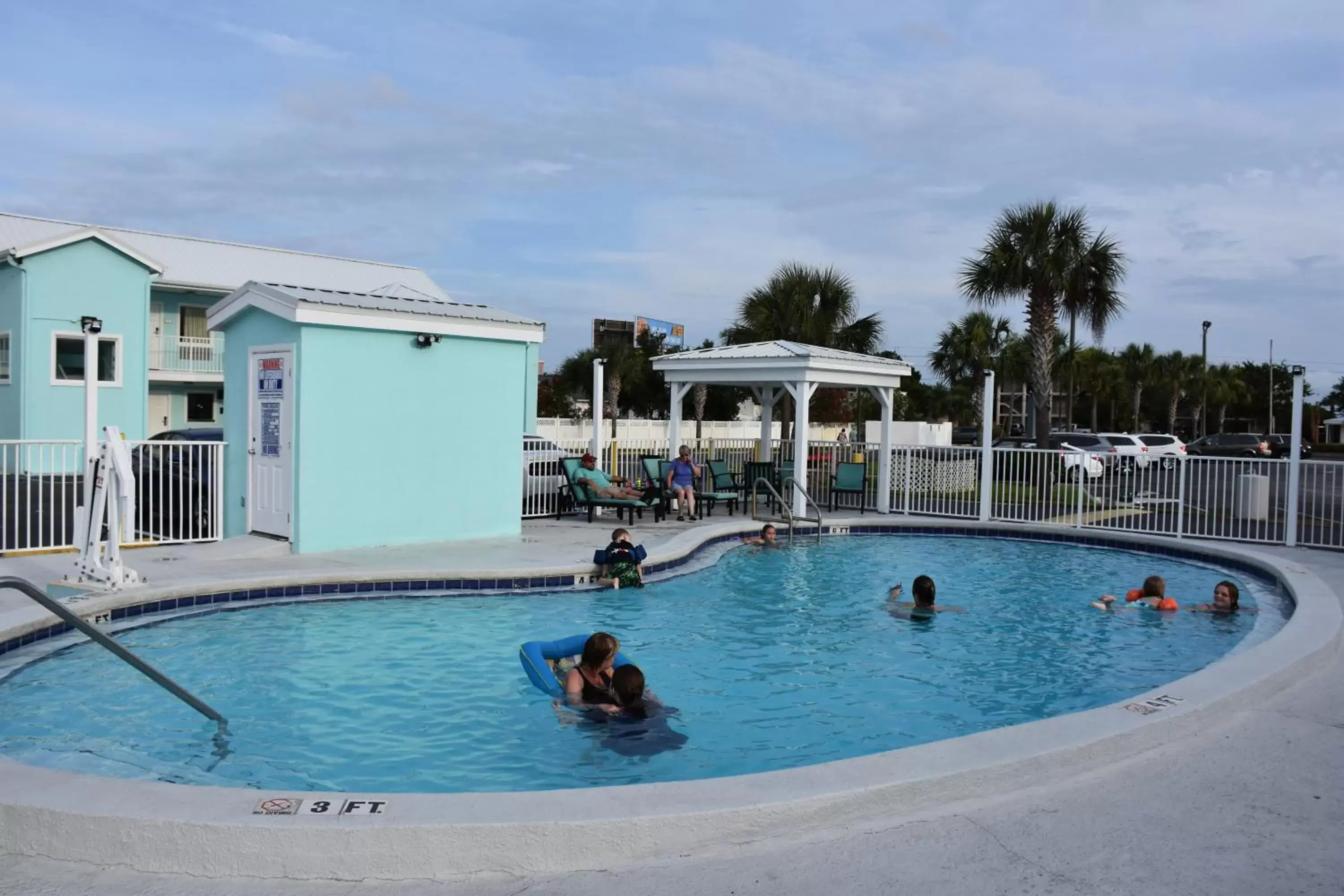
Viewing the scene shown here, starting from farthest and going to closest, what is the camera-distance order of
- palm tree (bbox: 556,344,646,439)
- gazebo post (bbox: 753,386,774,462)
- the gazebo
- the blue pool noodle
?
palm tree (bbox: 556,344,646,439) → gazebo post (bbox: 753,386,774,462) → the gazebo → the blue pool noodle

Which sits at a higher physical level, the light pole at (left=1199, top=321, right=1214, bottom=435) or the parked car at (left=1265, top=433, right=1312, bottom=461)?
the light pole at (left=1199, top=321, right=1214, bottom=435)

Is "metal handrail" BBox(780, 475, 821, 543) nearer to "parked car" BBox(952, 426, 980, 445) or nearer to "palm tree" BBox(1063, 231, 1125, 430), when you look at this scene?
"palm tree" BBox(1063, 231, 1125, 430)

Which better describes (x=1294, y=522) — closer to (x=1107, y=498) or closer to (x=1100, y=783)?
(x=1107, y=498)

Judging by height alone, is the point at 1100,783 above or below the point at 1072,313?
below

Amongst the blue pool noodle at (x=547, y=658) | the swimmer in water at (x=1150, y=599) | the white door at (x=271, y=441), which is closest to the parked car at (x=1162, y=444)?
the swimmer in water at (x=1150, y=599)

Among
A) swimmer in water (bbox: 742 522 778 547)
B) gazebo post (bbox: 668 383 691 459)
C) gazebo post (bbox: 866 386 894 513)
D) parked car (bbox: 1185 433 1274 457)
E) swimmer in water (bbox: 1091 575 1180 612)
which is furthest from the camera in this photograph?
parked car (bbox: 1185 433 1274 457)

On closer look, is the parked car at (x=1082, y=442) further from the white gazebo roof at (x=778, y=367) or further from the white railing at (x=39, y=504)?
the white railing at (x=39, y=504)

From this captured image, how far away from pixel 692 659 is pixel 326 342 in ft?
19.4

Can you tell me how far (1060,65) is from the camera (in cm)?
1448

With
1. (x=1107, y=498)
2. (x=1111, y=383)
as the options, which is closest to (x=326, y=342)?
(x=1107, y=498)

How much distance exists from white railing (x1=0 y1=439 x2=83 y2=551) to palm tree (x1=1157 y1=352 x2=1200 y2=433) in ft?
183

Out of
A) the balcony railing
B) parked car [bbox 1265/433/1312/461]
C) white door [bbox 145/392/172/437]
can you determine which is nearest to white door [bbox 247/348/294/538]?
the balcony railing

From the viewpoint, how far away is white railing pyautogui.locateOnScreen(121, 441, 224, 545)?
1152 centimetres

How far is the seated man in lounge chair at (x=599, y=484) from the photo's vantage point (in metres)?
15.7
